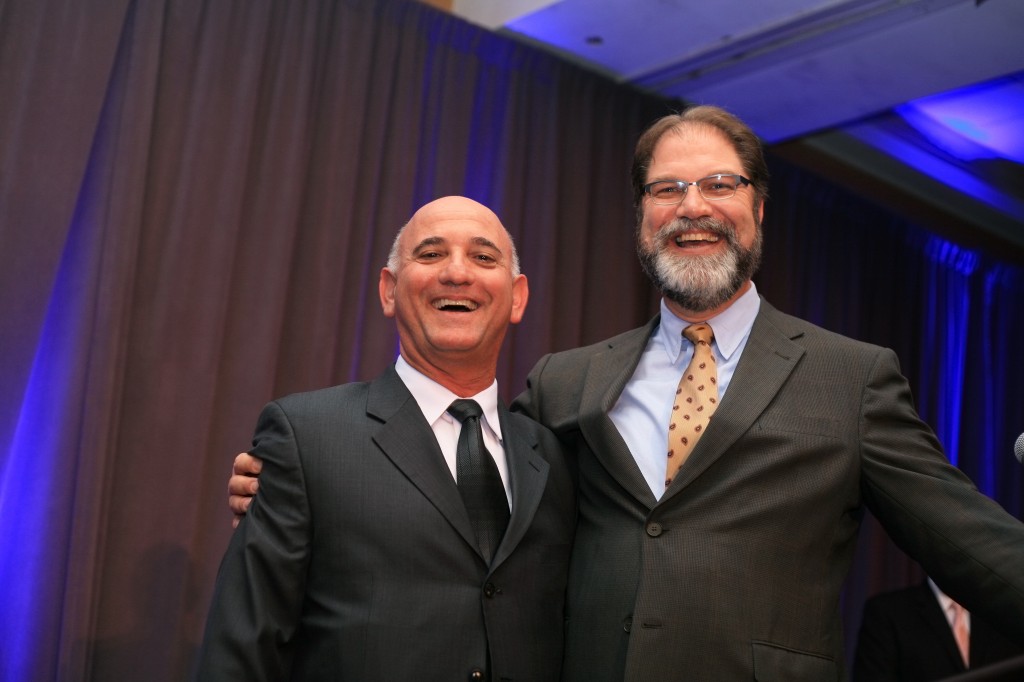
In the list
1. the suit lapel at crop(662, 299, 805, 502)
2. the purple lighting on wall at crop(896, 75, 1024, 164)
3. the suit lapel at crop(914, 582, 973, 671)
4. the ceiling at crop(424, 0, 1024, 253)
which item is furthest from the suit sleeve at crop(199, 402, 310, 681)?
the purple lighting on wall at crop(896, 75, 1024, 164)

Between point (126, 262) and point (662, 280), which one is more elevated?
point (126, 262)

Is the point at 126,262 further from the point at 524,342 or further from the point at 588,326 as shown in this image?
the point at 588,326

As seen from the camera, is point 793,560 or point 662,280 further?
point 662,280

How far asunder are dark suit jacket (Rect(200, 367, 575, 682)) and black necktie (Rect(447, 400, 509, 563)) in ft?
0.10

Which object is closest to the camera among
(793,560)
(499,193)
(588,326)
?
(793,560)

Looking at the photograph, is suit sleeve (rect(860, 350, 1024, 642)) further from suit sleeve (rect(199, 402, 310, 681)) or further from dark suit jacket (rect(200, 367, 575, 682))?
suit sleeve (rect(199, 402, 310, 681))

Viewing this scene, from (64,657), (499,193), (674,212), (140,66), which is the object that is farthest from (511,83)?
(64,657)

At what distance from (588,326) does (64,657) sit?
2.40m

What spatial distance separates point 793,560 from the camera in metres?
1.80

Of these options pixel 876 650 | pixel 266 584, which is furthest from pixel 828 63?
pixel 266 584

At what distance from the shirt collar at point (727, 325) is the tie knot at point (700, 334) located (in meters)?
0.01

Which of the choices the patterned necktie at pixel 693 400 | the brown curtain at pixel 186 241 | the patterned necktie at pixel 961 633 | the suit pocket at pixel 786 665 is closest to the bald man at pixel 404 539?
the patterned necktie at pixel 693 400

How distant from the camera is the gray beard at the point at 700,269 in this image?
206cm

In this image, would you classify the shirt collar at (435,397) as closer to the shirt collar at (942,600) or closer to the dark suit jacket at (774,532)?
the dark suit jacket at (774,532)
